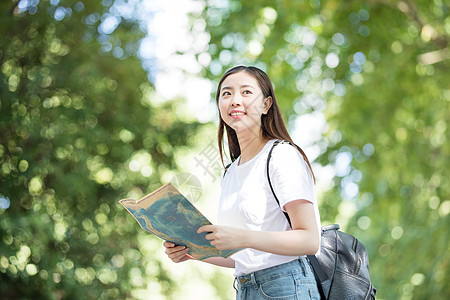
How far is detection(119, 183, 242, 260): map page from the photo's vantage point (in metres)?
1.16

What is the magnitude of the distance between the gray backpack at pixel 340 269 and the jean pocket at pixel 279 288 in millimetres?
100

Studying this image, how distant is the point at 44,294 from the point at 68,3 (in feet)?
8.45

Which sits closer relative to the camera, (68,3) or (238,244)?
(238,244)

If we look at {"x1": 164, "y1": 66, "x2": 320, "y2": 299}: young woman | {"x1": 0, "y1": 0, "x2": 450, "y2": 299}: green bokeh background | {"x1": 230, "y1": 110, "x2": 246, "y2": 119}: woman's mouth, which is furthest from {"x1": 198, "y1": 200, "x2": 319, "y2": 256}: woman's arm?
{"x1": 0, "y1": 0, "x2": 450, "y2": 299}: green bokeh background

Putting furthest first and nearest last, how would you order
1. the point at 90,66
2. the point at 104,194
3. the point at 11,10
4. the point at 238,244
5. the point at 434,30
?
the point at 104,194 < the point at 90,66 < the point at 434,30 < the point at 11,10 < the point at 238,244

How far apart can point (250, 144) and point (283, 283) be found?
373mm

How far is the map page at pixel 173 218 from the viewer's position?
1.16 m

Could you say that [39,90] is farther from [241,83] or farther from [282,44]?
[241,83]

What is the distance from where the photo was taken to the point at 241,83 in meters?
1.47

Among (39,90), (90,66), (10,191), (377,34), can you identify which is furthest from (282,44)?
(10,191)

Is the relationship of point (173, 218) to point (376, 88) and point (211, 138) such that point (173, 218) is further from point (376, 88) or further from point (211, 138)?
point (376, 88)

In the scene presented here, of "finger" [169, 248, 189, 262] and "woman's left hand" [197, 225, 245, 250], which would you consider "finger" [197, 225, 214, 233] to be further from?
"finger" [169, 248, 189, 262]

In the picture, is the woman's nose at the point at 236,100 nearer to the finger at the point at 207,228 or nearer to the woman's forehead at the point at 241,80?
the woman's forehead at the point at 241,80

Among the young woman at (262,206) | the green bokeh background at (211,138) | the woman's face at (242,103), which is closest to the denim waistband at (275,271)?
the young woman at (262,206)
